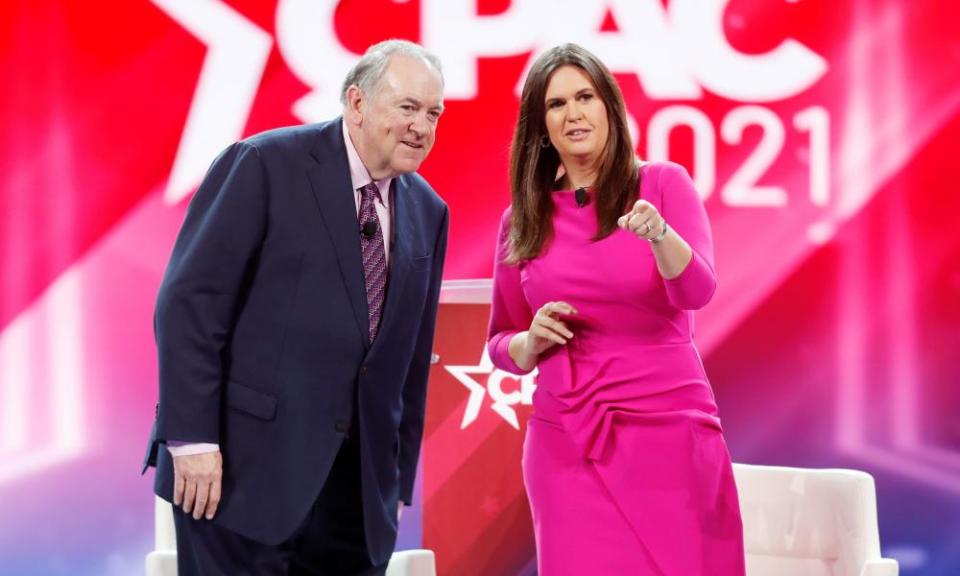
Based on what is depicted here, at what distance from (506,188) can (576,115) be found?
181 centimetres

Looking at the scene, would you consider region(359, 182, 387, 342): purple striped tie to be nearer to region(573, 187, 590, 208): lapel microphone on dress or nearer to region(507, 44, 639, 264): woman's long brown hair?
region(507, 44, 639, 264): woman's long brown hair

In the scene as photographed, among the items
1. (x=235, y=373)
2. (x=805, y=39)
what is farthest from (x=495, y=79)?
(x=235, y=373)

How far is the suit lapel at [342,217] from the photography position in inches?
86.1

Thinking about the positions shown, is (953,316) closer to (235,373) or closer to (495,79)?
(495,79)

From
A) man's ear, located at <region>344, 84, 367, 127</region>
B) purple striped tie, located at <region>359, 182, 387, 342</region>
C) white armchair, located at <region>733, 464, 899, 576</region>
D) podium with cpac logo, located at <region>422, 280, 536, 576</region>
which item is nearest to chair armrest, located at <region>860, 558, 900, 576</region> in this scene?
white armchair, located at <region>733, 464, 899, 576</region>

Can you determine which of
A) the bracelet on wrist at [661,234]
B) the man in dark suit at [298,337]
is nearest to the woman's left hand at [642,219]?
the bracelet on wrist at [661,234]

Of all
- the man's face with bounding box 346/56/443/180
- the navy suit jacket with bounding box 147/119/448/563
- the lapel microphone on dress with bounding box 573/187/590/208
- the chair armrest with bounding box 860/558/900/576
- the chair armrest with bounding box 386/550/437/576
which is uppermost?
the man's face with bounding box 346/56/443/180

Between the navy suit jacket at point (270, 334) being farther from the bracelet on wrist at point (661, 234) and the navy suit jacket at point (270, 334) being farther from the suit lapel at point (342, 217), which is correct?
the bracelet on wrist at point (661, 234)

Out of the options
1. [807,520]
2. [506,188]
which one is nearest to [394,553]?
[807,520]

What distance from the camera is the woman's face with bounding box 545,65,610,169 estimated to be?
2441 mm

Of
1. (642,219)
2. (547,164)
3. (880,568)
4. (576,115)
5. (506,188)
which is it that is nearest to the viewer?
(642,219)

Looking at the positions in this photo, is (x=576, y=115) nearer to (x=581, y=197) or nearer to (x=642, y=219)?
(x=581, y=197)

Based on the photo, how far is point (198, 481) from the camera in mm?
2086

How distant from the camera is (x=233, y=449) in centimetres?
215
